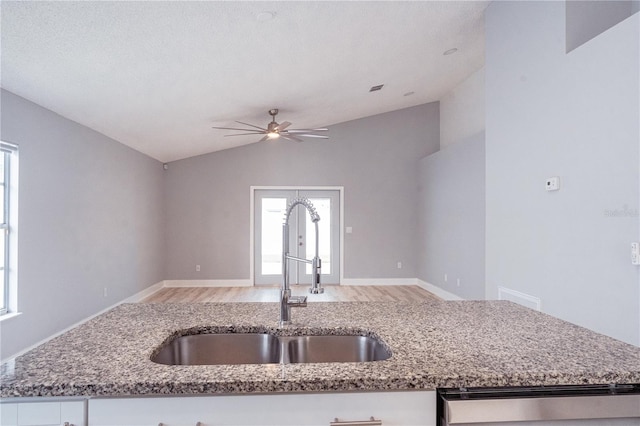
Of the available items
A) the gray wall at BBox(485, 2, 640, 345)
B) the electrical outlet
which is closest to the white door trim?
the gray wall at BBox(485, 2, 640, 345)

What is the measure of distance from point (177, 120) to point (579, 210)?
4452mm

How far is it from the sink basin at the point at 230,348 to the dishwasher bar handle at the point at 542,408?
0.66 meters

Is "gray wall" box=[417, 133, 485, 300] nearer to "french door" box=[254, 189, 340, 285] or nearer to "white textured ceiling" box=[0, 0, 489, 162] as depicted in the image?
"white textured ceiling" box=[0, 0, 489, 162]

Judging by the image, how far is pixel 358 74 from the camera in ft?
14.9

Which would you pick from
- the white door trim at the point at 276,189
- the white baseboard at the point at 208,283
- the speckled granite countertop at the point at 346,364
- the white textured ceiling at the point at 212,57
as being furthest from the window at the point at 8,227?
the white door trim at the point at 276,189

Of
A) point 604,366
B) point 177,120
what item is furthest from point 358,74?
point 604,366

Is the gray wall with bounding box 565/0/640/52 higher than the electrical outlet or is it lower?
higher

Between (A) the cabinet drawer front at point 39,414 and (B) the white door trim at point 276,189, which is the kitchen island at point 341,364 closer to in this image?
(A) the cabinet drawer front at point 39,414

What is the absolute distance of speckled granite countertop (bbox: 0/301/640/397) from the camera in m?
0.85

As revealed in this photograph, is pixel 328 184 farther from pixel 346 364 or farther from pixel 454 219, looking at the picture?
pixel 346 364

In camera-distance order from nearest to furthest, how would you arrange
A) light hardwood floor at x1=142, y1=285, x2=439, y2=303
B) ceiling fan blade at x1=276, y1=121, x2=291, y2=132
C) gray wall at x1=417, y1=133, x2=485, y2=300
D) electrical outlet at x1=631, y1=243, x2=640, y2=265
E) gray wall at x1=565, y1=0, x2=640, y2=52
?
electrical outlet at x1=631, y1=243, x2=640, y2=265 < gray wall at x1=565, y1=0, x2=640, y2=52 < ceiling fan blade at x1=276, y1=121, x2=291, y2=132 < gray wall at x1=417, y1=133, x2=485, y2=300 < light hardwood floor at x1=142, y1=285, x2=439, y2=303

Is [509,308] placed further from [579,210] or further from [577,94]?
[577,94]

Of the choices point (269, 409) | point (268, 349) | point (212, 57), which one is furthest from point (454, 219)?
point (269, 409)

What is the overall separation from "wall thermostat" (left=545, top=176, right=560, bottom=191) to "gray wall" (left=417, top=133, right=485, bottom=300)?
6.82ft
